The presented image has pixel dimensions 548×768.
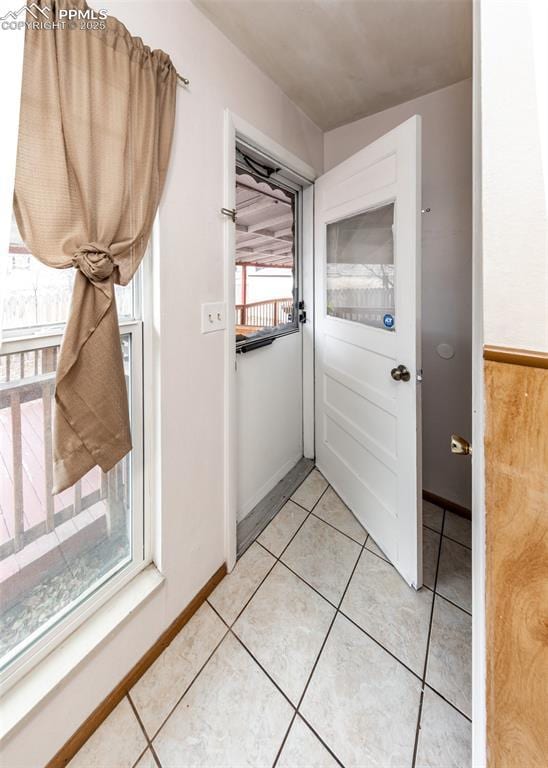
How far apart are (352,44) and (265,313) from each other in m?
1.34

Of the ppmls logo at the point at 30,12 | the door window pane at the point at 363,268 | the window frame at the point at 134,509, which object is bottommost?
the window frame at the point at 134,509

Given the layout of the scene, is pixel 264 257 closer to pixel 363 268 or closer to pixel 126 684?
pixel 363 268

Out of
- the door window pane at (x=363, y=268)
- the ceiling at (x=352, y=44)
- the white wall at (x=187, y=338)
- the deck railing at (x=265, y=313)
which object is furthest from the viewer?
the deck railing at (x=265, y=313)

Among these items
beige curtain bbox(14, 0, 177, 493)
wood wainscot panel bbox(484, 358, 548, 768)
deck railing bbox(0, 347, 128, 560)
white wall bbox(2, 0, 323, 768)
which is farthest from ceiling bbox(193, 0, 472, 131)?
wood wainscot panel bbox(484, 358, 548, 768)

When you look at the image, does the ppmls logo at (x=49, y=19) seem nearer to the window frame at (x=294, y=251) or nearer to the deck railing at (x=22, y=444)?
the deck railing at (x=22, y=444)

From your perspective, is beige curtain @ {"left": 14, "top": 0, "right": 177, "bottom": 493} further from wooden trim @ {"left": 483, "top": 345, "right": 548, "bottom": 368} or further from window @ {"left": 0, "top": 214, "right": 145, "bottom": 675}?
wooden trim @ {"left": 483, "top": 345, "right": 548, "bottom": 368}

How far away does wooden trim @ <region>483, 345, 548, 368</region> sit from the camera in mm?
576

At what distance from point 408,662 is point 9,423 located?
152cm

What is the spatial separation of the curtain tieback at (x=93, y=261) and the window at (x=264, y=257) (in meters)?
0.93

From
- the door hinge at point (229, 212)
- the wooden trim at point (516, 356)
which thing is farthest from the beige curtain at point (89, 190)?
the wooden trim at point (516, 356)

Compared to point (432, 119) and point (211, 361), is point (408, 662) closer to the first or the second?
point (211, 361)

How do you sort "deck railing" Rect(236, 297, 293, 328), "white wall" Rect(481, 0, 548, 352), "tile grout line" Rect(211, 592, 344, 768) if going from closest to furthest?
"white wall" Rect(481, 0, 548, 352), "tile grout line" Rect(211, 592, 344, 768), "deck railing" Rect(236, 297, 293, 328)

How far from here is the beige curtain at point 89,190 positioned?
838mm

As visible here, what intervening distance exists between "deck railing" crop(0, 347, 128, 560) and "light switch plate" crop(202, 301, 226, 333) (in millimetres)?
587
